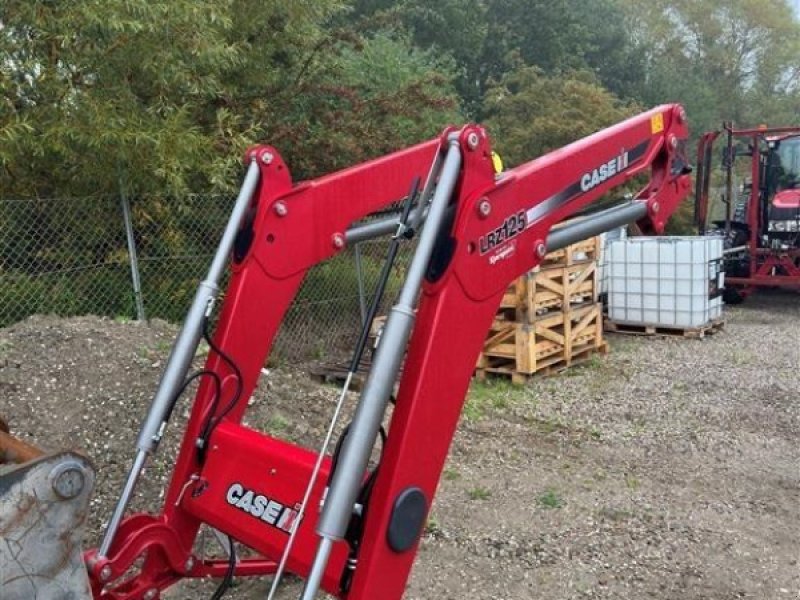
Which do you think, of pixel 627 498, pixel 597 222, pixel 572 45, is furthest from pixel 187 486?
pixel 572 45

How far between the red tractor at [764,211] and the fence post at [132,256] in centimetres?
942

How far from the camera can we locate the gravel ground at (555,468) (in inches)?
170

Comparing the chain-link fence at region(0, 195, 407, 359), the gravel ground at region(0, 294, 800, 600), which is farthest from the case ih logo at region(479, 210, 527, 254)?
the chain-link fence at region(0, 195, 407, 359)

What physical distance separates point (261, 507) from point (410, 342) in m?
0.90

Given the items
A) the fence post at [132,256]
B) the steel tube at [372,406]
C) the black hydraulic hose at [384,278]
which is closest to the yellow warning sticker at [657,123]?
the black hydraulic hose at [384,278]

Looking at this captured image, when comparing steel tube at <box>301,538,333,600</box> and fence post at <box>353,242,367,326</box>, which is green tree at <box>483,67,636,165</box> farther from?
steel tube at <box>301,538,333,600</box>

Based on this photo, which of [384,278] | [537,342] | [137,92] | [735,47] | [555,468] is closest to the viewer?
[384,278]

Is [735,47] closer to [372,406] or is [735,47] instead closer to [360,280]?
[360,280]

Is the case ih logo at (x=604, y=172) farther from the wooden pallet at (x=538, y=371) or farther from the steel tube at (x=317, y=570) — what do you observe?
the wooden pallet at (x=538, y=371)

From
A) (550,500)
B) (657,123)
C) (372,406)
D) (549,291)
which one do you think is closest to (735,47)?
(549,291)

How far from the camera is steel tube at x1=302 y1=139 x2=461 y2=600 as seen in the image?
2035mm

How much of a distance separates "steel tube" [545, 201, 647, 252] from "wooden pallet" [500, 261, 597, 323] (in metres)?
5.08

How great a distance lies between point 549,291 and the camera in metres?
8.89

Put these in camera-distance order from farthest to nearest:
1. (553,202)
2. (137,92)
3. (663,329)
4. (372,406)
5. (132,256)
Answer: (663,329) → (132,256) → (137,92) → (553,202) → (372,406)
